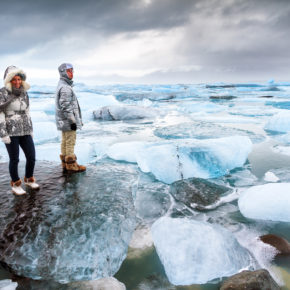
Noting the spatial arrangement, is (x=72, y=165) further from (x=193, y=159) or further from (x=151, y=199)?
(x=193, y=159)

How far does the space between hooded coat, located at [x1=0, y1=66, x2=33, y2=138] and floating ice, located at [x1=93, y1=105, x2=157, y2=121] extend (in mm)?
9497

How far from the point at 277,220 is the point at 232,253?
98 cm

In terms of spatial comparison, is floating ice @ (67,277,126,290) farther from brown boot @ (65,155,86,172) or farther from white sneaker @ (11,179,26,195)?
brown boot @ (65,155,86,172)

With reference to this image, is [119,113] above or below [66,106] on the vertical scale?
below

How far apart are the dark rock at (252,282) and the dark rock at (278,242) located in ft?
1.72

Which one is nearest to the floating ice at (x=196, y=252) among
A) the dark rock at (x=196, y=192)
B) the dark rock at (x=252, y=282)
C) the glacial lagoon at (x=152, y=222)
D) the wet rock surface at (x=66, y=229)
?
the glacial lagoon at (x=152, y=222)

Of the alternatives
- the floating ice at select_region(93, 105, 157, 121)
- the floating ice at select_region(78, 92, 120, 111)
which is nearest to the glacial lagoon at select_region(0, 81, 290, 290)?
the floating ice at select_region(93, 105, 157, 121)

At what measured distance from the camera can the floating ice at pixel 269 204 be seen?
2836 mm

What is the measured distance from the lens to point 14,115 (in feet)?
8.20

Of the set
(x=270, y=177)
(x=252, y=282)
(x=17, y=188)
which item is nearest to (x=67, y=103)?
(x=17, y=188)

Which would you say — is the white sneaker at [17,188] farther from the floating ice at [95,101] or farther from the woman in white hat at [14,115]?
the floating ice at [95,101]

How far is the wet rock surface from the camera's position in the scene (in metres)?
2.00

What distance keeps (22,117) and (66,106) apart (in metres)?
0.66

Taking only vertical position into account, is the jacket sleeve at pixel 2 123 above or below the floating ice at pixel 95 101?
above
